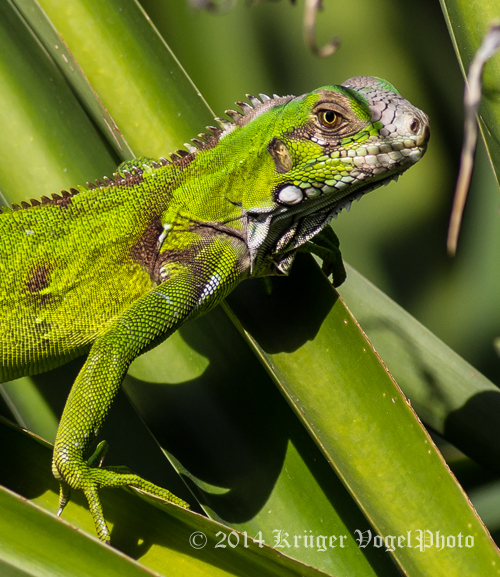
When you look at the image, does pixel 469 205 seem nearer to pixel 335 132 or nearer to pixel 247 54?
pixel 335 132

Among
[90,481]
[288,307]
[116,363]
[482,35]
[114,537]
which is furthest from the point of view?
[288,307]

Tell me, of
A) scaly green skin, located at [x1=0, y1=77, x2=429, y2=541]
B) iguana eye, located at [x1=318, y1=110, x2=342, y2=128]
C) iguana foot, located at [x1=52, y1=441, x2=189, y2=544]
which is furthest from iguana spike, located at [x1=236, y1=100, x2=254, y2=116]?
iguana foot, located at [x1=52, y1=441, x2=189, y2=544]

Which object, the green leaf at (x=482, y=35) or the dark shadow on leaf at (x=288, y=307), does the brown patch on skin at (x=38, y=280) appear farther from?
the green leaf at (x=482, y=35)

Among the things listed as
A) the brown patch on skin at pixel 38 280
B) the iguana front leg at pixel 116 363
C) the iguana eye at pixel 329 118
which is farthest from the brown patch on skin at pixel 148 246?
the iguana eye at pixel 329 118

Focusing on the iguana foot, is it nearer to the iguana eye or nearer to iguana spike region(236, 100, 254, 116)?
the iguana eye

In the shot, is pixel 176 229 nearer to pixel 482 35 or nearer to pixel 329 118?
pixel 329 118

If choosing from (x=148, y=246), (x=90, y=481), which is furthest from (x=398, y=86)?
(x=90, y=481)
